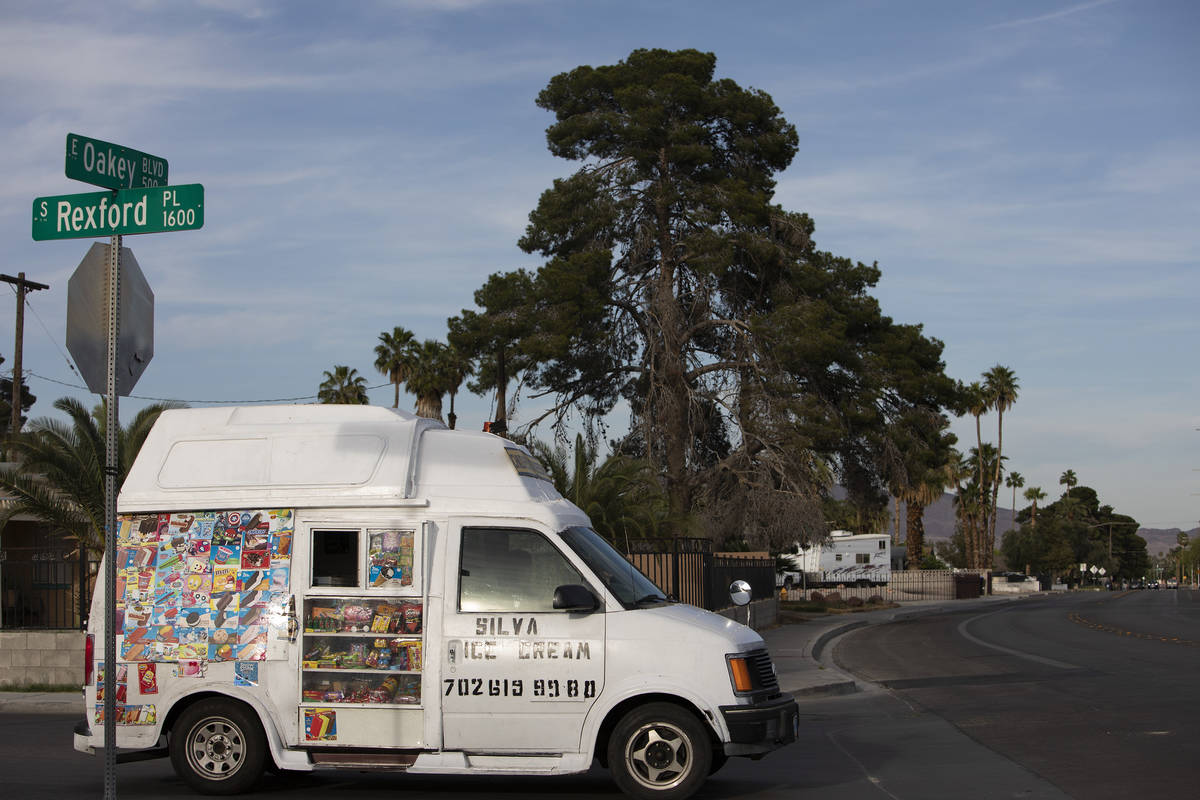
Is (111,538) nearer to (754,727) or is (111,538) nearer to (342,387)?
(754,727)

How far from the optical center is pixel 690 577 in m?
22.9

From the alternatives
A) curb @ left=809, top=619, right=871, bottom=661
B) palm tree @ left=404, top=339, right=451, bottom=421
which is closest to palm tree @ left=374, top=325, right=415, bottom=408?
palm tree @ left=404, top=339, right=451, bottom=421

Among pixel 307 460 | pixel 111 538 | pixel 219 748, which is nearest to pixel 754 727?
pixel 307 460

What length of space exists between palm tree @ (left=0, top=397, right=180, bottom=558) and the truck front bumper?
45.2 ft

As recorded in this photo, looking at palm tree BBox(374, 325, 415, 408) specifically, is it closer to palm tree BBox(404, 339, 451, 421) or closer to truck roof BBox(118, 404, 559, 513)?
palm tree BBox(404, 339, 451, 421)

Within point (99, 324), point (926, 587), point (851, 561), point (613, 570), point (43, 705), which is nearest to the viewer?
point (99, 324)

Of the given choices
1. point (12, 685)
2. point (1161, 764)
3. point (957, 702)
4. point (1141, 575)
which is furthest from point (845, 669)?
point (1141, 575)

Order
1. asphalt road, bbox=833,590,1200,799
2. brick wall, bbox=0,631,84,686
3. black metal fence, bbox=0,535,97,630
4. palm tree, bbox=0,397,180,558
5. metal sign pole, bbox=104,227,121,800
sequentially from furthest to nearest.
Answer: palm tree, bbox=0,397,180,558 < black metal fence, bbox=0,535,97,630 < brick wall, bbox=0,631,84,686 < asphalt road, bbox=833,590,1200,799 < metal sign pole, bbox=104,227,121,800

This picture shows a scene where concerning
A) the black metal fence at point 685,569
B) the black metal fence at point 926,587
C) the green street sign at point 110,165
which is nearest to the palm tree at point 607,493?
the black metal fence at point 685,569

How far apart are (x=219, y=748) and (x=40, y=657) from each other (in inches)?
419

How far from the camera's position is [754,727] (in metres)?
8.45

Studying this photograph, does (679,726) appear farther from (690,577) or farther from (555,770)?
(690,577)

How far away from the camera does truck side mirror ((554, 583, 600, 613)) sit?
8.55 metres

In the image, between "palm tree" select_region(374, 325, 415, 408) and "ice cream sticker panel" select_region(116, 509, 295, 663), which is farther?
"palm tree" select_region(374, 325, 415, 408)
